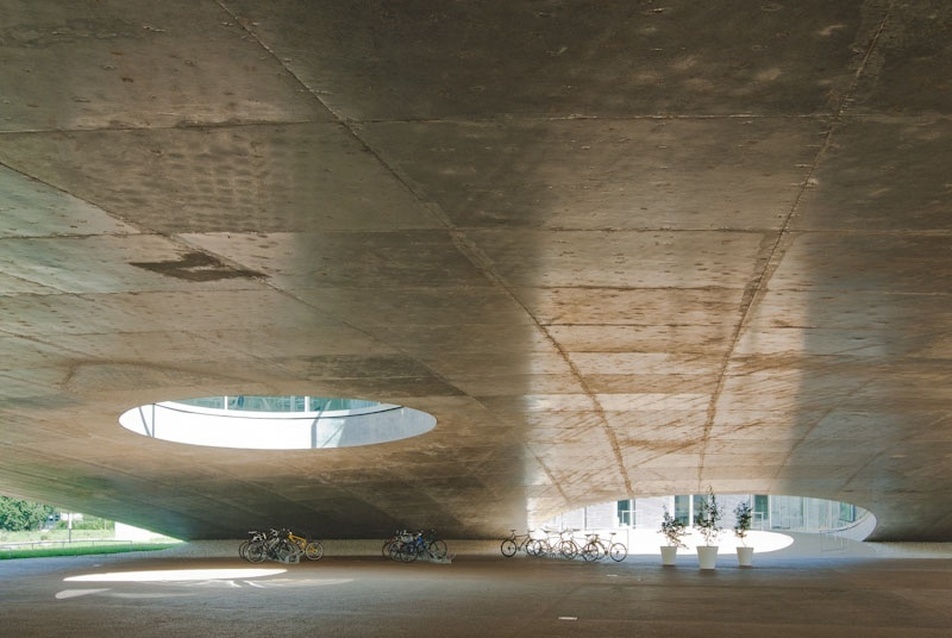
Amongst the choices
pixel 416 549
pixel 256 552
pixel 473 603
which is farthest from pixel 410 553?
pixel 473 603

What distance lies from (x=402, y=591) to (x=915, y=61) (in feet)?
37.9

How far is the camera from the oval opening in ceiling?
67.6ft

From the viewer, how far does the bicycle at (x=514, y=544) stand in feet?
101

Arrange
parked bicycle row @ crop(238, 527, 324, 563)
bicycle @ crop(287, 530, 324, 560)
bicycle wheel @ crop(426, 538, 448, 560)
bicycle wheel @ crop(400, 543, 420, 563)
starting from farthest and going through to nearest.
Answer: bicycle wheel @ crop(400, 543, 420, 563), bicycle wheel @ crop(426, 538, 448, 560), bicycle @ crop(287, 530, 324, 560), parked bicycle row @ crop(238, 527, 324, 563)

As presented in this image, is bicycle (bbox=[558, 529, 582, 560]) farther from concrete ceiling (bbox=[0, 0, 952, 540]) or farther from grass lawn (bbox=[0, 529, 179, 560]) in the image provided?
grass lawn (bbox=[0, 529, 179, 560])

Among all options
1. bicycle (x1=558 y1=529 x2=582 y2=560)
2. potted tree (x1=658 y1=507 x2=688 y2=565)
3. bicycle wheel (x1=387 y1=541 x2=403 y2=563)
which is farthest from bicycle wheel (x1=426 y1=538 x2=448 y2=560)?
potted tree (x1=658 y1=507 x2=688 y2=565)

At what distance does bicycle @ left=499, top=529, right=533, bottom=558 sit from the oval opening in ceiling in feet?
33.5

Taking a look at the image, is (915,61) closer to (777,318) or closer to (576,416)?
(777,318)

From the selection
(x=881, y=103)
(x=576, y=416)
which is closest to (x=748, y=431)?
(x=576, y=416)

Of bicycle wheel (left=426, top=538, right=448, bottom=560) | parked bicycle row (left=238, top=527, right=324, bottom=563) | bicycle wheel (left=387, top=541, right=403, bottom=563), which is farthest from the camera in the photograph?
bicycle wheel (left=387, top=541, right=403, bottom=563)

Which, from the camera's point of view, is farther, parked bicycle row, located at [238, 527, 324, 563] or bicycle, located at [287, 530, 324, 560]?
bicycle, located at [287, 530, 324, 560]

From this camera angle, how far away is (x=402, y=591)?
14820 millimetres

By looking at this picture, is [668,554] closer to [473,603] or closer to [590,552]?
[590,552]

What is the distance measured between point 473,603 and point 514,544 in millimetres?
18847
